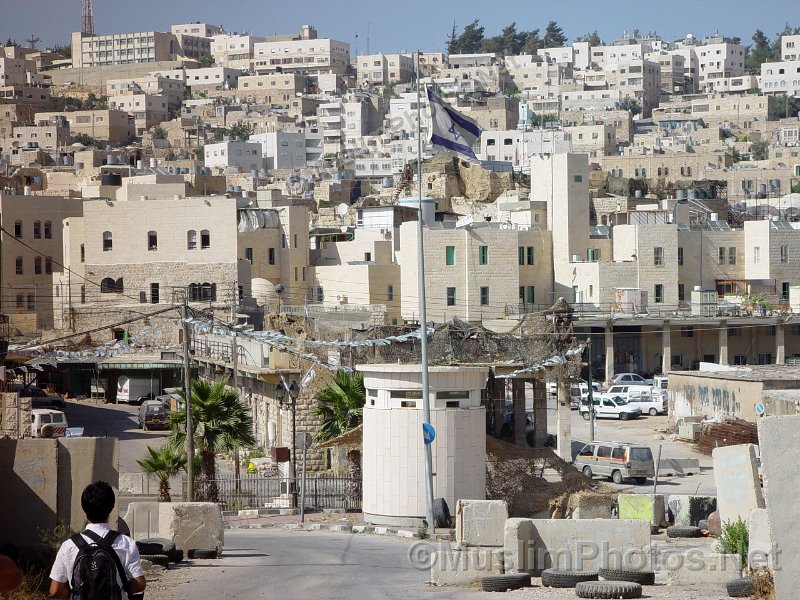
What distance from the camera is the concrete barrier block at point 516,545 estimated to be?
61.7 ft

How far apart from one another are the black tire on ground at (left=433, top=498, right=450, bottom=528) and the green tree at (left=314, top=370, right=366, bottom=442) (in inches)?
252

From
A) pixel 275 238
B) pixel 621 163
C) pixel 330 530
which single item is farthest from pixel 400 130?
pixel 330 530

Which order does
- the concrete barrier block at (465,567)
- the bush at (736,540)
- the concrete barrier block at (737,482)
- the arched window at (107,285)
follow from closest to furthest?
the bush at (736,540)
the concrete barrier block at (465,567)
the concrete barrier block at (737,482)
the arched window at (107,285)

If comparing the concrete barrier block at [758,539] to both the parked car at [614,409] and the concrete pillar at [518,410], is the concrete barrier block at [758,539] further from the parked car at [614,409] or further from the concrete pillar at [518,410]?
the parked car at [614,409]

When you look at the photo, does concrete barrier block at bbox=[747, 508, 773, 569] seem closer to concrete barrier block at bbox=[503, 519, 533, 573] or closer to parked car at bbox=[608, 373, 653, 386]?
concrete barrier block at bbox=[503, 519, 533, 573]

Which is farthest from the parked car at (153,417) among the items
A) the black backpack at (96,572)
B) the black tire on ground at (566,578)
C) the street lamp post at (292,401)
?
the black backpack at (96,572)

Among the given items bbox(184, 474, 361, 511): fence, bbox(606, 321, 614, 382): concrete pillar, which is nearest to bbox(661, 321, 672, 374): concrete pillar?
bbox(606, 321, 614, 382): concrete pillar

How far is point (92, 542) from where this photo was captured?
11.1 metres

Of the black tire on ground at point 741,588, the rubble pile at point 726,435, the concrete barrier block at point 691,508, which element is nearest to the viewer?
the black tire on ground at point 741,588

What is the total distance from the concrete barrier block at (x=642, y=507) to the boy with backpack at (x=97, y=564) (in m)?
16.3

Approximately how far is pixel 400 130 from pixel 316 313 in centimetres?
11274

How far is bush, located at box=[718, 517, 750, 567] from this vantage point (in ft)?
60.1

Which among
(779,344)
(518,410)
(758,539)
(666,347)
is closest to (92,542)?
(758,539)

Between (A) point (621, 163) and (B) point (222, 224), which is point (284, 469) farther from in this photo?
(A) point (621, 163)
